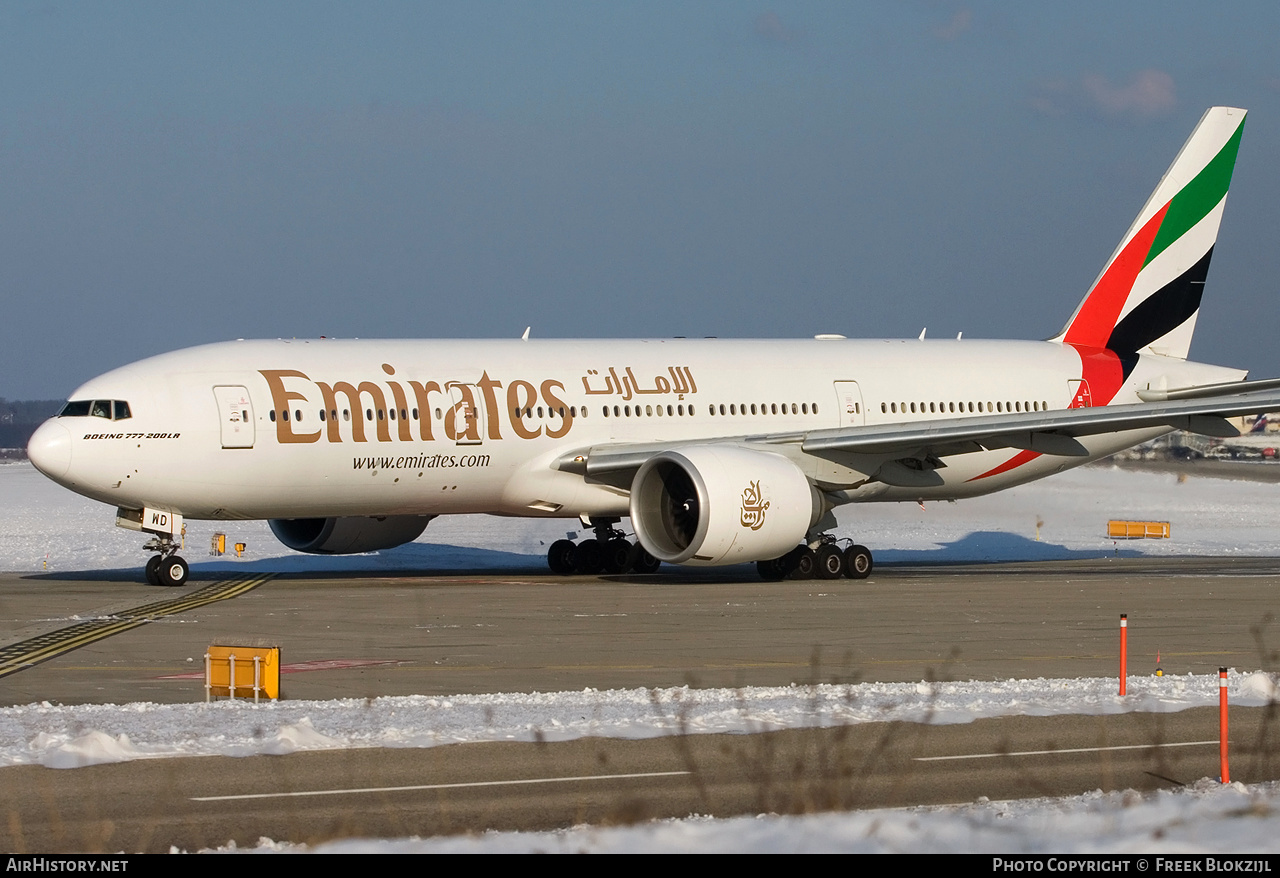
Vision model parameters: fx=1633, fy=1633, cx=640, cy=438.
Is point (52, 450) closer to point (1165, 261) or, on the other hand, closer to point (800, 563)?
point (800, 563)

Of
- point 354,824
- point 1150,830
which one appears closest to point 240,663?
point 354,824

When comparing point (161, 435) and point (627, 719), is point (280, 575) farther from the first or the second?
point (627, 719)

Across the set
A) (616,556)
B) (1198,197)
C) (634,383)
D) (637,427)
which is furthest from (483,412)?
(1198,197)

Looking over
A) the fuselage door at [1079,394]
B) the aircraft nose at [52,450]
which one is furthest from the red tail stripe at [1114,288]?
the aircraft nose at [52,450]

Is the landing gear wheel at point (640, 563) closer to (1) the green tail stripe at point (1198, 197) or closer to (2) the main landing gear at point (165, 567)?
(2) the main landing gear at point (165, 567)

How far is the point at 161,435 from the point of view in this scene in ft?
82.3

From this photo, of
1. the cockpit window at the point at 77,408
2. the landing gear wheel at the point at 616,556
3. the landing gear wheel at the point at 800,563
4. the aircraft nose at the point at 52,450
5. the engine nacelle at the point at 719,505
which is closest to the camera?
the aircraft nose at the point at 52,450

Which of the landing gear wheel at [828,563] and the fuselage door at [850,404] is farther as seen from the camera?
the fuselage door at [850,404]

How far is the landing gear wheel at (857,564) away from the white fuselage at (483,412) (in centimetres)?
118

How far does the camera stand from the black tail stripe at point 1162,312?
3328 cm

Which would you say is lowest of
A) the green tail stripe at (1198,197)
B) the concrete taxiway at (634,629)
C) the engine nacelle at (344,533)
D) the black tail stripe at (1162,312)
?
the concrete taxiway at (634,629)

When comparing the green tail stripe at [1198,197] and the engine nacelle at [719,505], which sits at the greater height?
the green tail stripe at [1198,197]

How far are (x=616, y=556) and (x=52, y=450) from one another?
419 inches

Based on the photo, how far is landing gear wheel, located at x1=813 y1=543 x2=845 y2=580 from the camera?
1113 inches
